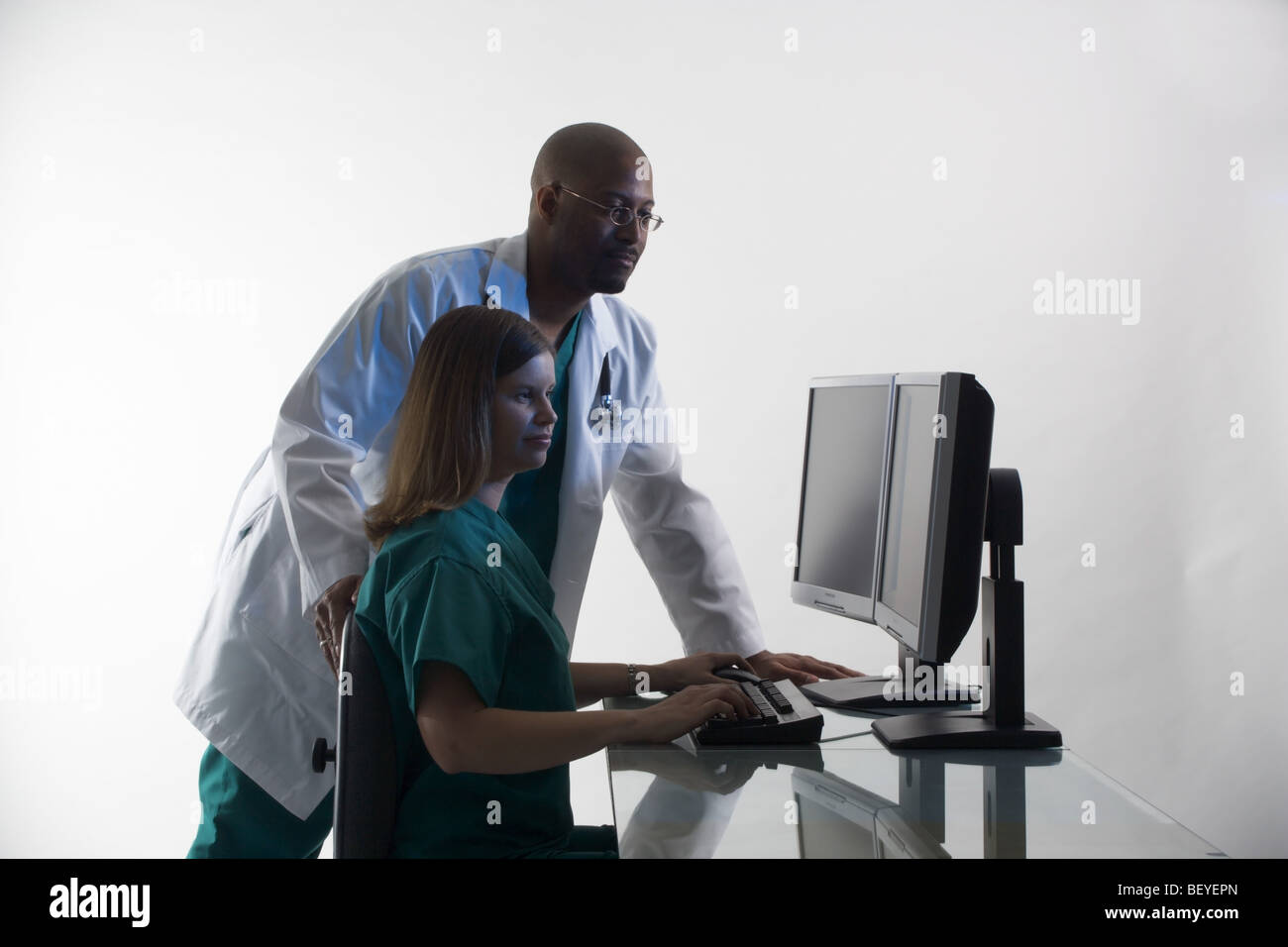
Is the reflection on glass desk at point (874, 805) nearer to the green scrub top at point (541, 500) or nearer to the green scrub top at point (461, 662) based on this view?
the green scrub top at point (461, 662)

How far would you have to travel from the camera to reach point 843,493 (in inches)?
67.0

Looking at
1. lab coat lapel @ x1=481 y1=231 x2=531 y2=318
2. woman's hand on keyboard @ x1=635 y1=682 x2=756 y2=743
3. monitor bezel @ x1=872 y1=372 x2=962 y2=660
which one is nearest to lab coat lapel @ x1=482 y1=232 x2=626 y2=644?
lab coat lapel @ x1=481 y1=231 x2=531 y2=318

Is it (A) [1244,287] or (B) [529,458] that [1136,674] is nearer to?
(A) [1244,287]

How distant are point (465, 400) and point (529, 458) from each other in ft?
0.36

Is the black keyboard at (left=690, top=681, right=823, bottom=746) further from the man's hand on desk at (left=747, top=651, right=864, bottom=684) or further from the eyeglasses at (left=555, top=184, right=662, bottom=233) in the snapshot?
the eyeglasses at (left=555, top=184, right=662, bottom=233)

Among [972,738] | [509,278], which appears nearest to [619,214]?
[509,278]

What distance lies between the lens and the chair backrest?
1126 millimetres

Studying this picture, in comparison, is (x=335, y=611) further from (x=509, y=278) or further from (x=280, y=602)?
(x=509, y=278)

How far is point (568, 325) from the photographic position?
2021 millimetres

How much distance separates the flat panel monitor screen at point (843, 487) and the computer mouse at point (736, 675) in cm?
19

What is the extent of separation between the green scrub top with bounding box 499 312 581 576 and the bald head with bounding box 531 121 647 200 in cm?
35

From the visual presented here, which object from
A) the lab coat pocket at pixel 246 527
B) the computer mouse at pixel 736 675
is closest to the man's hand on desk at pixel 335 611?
the lab coat pocket at pixel 246 527

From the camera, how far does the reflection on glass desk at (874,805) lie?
1.00m
